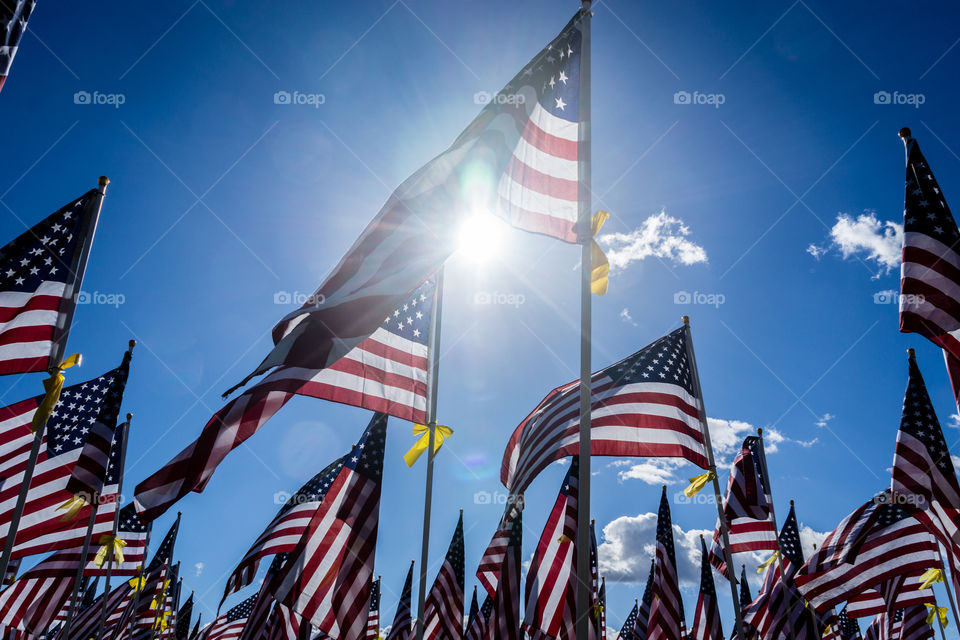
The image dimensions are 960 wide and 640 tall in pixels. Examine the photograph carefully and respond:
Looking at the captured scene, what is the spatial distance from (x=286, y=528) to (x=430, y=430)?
11105 mm

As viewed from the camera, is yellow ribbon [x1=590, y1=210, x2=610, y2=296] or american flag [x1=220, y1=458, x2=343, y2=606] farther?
american flag [x1=220, y1=458, x2=343, y2=606]

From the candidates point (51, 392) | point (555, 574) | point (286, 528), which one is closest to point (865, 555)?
point (555, 574)

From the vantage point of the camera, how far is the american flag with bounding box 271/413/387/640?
12.4 metres

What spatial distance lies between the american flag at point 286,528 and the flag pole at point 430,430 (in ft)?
31.2

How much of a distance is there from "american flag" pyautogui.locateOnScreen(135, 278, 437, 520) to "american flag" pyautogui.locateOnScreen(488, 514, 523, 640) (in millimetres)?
10184

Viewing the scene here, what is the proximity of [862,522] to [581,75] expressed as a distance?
11.2 meters

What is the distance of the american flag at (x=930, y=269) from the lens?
7.13 meters

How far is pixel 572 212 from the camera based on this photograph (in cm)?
746

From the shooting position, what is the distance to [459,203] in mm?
6746

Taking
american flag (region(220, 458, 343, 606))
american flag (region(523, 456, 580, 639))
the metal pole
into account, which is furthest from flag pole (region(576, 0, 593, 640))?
american flag (region(220, 458, 343, 606))

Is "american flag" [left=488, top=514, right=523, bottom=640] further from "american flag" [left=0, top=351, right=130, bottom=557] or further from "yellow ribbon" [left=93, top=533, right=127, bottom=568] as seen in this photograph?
"yellow ribbon" [left=93, top=533, right=127, bottom=568]

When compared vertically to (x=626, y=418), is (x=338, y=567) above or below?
below

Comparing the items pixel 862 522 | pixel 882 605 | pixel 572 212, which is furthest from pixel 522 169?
pixel 882 605

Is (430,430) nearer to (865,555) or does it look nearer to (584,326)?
(584,326)
